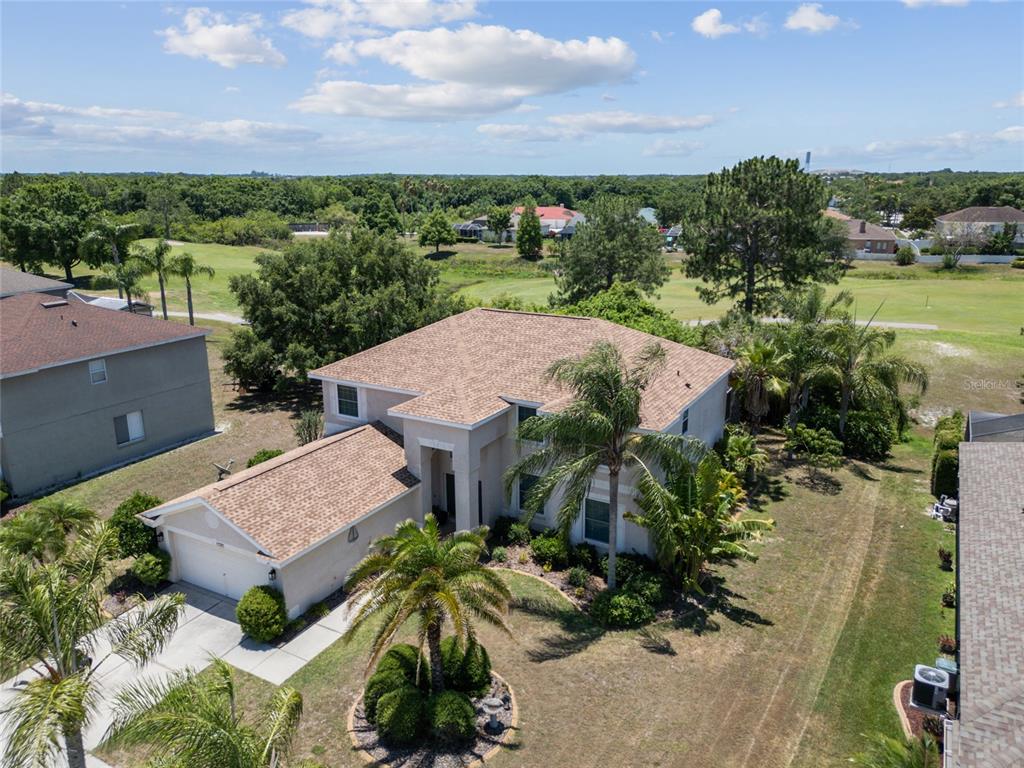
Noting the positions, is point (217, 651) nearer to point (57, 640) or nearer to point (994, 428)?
point (57, 640)

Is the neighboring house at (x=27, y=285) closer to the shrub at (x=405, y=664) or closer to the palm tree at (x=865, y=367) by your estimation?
the shrub at (x=405, y=664)

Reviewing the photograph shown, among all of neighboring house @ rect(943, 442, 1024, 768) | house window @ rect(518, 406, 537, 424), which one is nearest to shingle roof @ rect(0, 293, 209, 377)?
house window @ rect(518, 406, 537, 424)

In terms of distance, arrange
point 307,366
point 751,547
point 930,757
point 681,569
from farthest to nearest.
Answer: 1. point 307,366
2. point 751,547
3. point 681,569
4. point 930,757

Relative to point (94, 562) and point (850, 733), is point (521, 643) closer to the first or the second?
point (850, 733)

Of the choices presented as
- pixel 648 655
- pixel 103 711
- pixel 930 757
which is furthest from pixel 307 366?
pixel 930 757

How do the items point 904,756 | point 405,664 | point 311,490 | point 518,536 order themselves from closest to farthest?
point 904,756 → point 405,664 → point 311,490 → point 518,536

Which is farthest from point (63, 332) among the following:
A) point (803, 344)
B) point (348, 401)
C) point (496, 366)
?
point (803, 344)

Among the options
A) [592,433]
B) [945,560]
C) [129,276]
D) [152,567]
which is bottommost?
[945,560]
